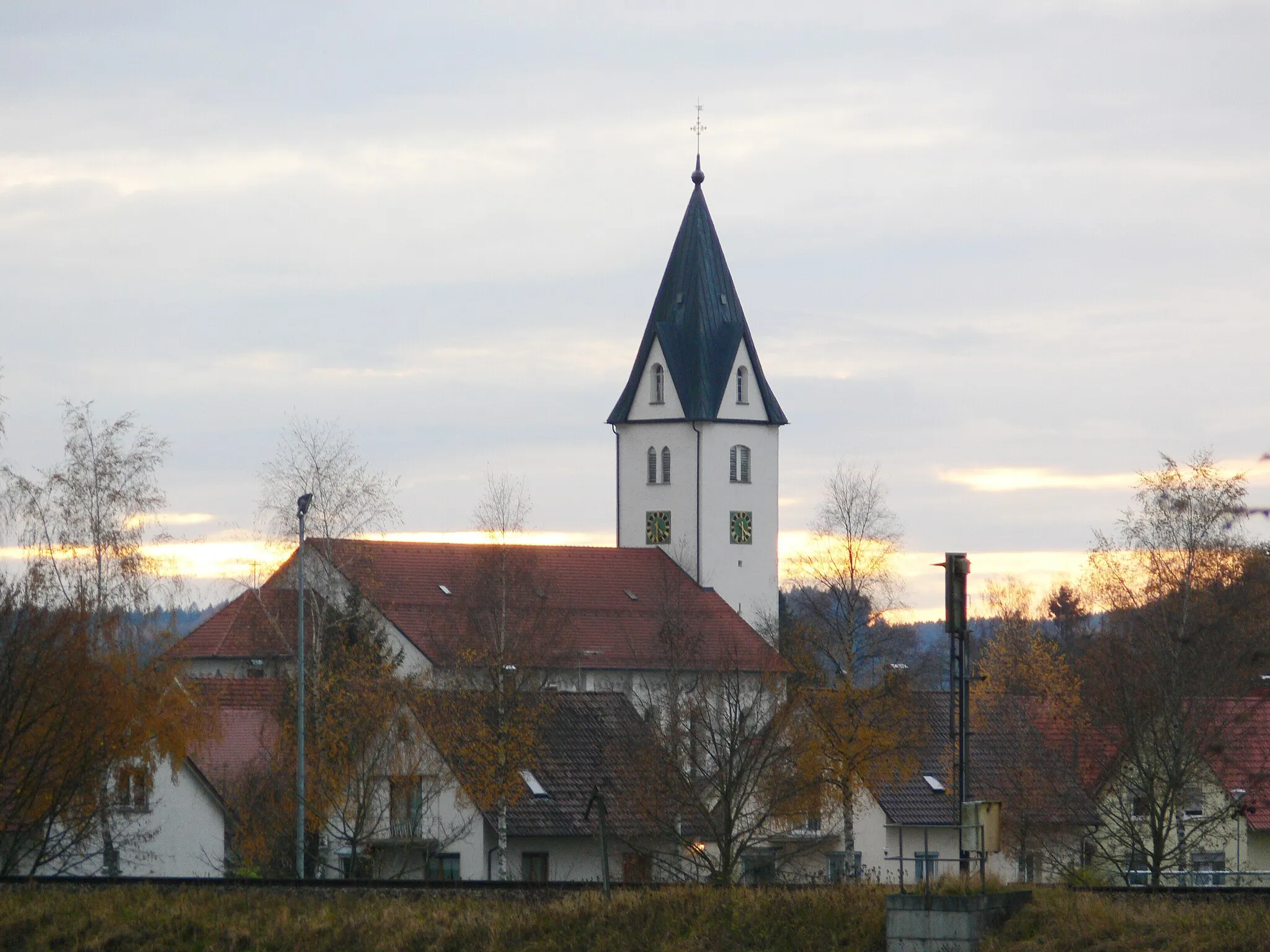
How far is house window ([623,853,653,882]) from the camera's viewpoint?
46.2 m

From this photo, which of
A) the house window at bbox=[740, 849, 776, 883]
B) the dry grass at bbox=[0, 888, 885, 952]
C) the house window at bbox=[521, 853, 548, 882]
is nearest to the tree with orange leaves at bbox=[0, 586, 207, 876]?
the dry grass at bbox=[0, 888, 885, 952]

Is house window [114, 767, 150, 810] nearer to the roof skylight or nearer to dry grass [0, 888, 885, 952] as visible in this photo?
the roof skylight

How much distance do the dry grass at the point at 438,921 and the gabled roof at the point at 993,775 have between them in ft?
75.9

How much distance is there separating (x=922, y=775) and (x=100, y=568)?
21526mm

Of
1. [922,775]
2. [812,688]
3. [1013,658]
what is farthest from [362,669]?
[1013,658]

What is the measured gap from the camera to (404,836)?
47.3 metres

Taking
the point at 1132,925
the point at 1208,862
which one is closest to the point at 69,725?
the point at 1132,925

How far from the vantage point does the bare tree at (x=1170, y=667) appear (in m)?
43.4

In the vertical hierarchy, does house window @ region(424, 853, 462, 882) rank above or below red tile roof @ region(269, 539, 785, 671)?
below

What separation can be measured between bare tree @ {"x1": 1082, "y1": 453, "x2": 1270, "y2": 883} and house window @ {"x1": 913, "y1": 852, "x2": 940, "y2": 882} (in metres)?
3.90

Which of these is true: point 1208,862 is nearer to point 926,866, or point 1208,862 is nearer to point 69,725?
point 926,866

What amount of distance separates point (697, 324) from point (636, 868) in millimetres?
39811

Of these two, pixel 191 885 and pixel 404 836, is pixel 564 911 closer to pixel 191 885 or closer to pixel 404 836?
pixel 191 885

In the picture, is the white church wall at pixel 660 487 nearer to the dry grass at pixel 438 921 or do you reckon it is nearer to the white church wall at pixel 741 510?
the white church wall at pixel 741 510
